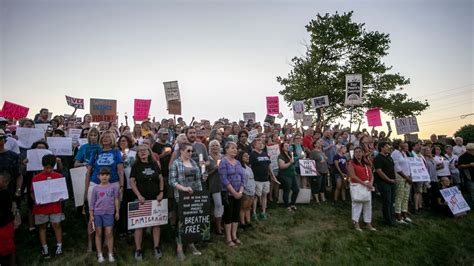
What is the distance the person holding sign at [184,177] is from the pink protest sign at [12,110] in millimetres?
9421

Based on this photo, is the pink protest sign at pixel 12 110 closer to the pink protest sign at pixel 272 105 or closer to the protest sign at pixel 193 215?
the protest sign at pixel 193 215

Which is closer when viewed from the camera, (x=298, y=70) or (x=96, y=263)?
(x=96, y=263)

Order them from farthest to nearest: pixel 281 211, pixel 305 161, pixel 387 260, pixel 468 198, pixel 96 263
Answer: pixel 468 198 → pixel 305 161 → pixel 281 211 → pixel 387 260 → pixel 96 263

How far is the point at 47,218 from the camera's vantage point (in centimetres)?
609

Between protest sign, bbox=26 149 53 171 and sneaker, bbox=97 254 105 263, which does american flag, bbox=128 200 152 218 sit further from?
protest sign, bbox=26 149 53 171

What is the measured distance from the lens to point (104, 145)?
6547mm

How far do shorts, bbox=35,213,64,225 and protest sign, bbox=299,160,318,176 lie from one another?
735cm

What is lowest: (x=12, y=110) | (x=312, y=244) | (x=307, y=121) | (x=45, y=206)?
(x=312, y=244)

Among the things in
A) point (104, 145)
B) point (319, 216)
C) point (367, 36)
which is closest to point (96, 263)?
point (104, 145)

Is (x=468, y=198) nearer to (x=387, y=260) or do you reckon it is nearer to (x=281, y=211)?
(x=387, y=260)

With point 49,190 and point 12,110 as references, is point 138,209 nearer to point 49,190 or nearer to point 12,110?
point 49,190

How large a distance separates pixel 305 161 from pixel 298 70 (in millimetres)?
18435

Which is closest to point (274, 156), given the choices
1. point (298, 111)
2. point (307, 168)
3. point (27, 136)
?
point (307, 168)

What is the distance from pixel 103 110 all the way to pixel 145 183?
7763 mm
